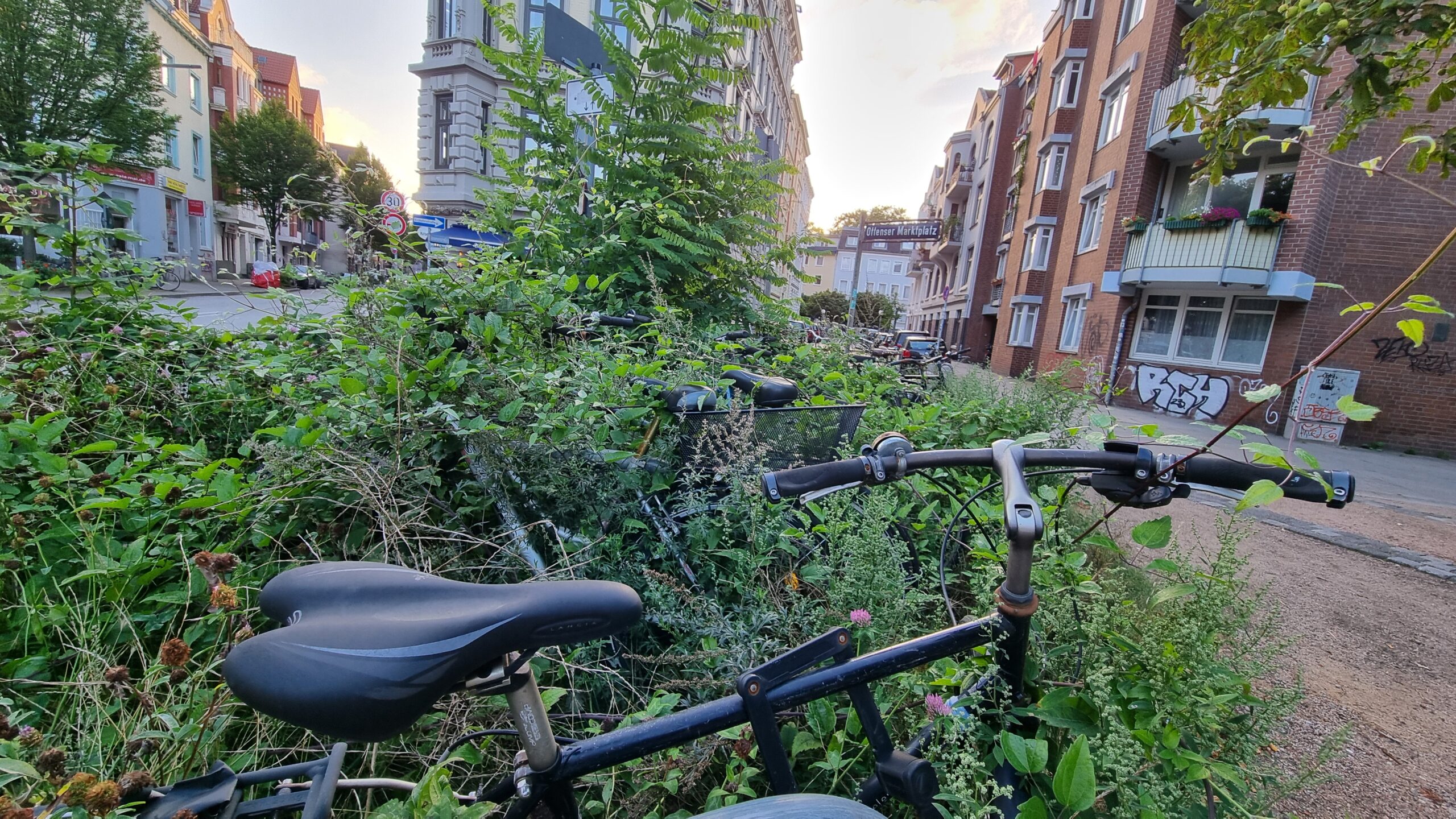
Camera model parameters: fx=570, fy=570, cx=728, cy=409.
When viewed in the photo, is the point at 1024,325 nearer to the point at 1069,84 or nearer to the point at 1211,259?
the point at 1069,84

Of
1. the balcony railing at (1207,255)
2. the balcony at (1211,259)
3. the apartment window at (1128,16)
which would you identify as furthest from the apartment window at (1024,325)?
the apartment window at (1128,16)

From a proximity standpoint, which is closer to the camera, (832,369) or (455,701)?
(455,701)

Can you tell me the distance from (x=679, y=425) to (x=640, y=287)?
227 cm

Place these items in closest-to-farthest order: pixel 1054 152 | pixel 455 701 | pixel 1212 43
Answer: pixel 455 701
pixel 1212 43
pixel 1054 152

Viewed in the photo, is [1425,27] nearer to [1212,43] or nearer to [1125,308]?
[1212,43]

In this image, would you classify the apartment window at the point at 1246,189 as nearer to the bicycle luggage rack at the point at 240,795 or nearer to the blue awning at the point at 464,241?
the blue awning at the point at 464,241

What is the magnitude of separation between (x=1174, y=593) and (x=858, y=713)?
761 millimetres

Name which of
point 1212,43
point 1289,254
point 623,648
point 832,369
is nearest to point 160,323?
point 623,648

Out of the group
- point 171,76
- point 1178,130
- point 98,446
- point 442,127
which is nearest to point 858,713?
point 98,446

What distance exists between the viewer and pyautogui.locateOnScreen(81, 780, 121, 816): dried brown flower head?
0.87 meters

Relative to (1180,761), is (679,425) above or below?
above

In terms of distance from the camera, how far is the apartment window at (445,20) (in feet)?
75.4

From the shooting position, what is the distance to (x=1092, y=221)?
18.0 meters

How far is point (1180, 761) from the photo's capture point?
1083mm
